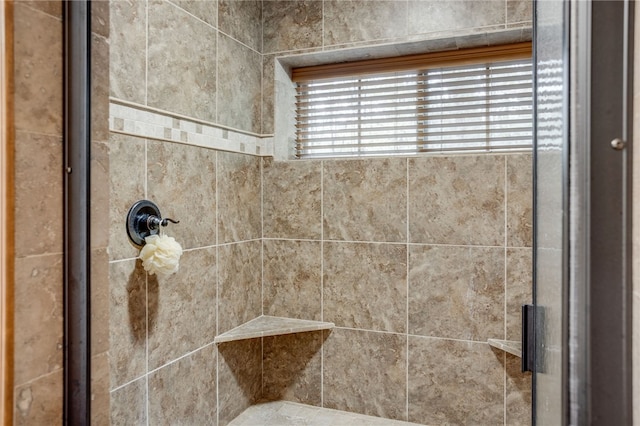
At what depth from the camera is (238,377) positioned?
187 centimetres

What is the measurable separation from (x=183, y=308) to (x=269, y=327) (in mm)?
422

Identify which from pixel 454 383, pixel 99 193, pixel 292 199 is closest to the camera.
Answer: pixel 99 193

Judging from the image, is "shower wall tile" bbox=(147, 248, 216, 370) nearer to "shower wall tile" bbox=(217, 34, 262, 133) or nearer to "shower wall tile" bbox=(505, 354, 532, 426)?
"shower wall tile" bbox=(217, 34, 262, 133)

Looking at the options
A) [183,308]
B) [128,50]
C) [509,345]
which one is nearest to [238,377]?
[183,308]

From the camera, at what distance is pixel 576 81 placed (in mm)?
443

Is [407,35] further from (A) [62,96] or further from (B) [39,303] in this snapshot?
(B) [39,303]

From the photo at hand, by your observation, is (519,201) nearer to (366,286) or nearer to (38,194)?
(366,286)

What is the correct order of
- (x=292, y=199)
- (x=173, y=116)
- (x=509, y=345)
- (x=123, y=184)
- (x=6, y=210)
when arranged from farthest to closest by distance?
1. (x=292, y=199)
2. (x=509, y=345)
3. (x=173, y=116)
4. (x=123, y=184)
5. (x=6, y=210)

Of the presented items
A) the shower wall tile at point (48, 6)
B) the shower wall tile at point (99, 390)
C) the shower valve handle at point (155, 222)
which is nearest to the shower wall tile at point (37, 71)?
the shower wall tile at point (48, 6)

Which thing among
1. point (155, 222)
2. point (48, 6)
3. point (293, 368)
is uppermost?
point (48, 6)

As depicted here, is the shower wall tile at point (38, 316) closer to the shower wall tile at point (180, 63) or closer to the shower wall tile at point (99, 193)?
the shower wall tile at point (99, 193)

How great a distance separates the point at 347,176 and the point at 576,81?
1.43 meters

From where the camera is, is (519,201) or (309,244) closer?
(519,201)

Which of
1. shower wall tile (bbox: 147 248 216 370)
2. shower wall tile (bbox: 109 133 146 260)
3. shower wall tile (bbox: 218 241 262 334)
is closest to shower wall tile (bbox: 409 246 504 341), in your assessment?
shower wall tile (bbox: 218 241 262 334)
